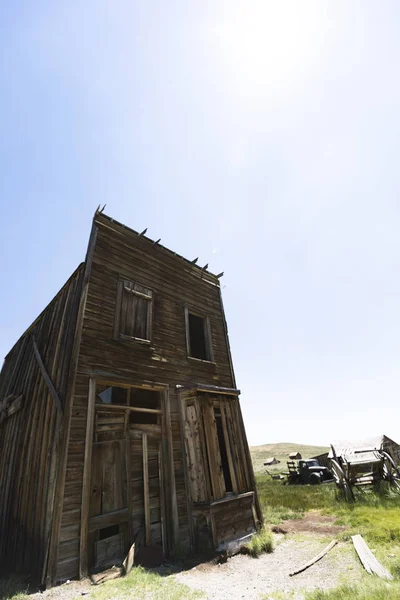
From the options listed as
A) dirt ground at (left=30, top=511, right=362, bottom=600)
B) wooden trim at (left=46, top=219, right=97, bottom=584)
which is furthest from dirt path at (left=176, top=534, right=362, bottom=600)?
wooden trim at (left=46, top=219, right=97, bottom=584)

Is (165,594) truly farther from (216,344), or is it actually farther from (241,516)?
(216,344)

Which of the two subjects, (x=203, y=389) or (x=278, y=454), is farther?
(x=278, y=454)

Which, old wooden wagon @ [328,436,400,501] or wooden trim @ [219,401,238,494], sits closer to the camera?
wooden trim @ [219,401,238,494]

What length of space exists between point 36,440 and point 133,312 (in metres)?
4.16

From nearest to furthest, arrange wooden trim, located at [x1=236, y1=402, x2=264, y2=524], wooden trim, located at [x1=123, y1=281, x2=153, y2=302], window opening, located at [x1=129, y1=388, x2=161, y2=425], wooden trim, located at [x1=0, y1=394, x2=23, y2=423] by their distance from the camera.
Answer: window opening, located at [x1=129, y1=388, x2=161, y2=425] → wooden trim, located at [x1=0, y1=394, x2=23, y2=423] → wooden trim, located at [x1=236, y1=402, x2=264, y2=524] → wooden trim, located at [x1=123, y1=281, x2=153, y2=302]

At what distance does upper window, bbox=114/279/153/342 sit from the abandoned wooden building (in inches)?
1.5

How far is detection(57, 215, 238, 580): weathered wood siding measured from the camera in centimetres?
632

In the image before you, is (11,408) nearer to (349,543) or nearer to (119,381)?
(119,381)

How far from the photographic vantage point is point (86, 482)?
6273 millimetres

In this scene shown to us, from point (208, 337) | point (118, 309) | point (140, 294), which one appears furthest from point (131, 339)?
point (208, 337)

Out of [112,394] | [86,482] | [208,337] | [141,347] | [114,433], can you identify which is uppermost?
A: [208,337]

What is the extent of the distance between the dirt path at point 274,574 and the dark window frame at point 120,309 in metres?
5.42

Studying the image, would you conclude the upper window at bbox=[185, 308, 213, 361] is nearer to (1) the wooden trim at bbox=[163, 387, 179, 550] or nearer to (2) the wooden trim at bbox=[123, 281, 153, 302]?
(2) the wooden trim at bbox=[123, 281, 153, 302]

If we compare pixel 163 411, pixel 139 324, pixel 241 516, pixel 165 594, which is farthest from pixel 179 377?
pixel 165 594
